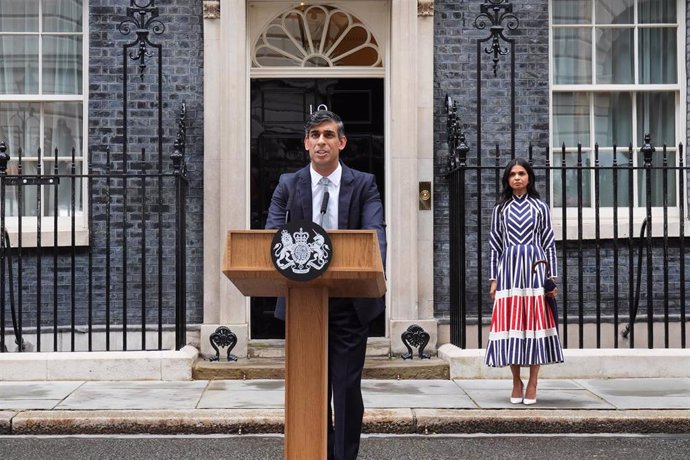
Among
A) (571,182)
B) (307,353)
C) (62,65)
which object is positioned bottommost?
(307,353)

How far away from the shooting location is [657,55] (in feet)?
34.3

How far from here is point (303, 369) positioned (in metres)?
4.50

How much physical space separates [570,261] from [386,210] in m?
1.80

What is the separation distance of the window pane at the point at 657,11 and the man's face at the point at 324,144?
6.37 m

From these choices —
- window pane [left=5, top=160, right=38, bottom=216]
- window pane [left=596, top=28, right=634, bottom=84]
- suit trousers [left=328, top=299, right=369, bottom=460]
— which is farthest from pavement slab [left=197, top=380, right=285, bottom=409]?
window pane [left=596, top=28, right=634, bottom=84]

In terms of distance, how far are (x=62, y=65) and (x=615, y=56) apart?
536cm

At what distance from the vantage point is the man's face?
4.94 meters

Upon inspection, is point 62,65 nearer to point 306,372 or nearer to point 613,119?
point 613,119

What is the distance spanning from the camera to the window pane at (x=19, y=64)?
10.1 meters

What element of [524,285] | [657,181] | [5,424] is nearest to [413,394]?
[524,285]

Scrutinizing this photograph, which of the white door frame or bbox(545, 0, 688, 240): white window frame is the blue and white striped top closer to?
the white door frame

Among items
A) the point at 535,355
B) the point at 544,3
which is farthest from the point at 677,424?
the point at 544,3

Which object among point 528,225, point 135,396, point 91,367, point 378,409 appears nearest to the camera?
point 378,409

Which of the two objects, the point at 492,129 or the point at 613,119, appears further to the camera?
the point at 613,119
